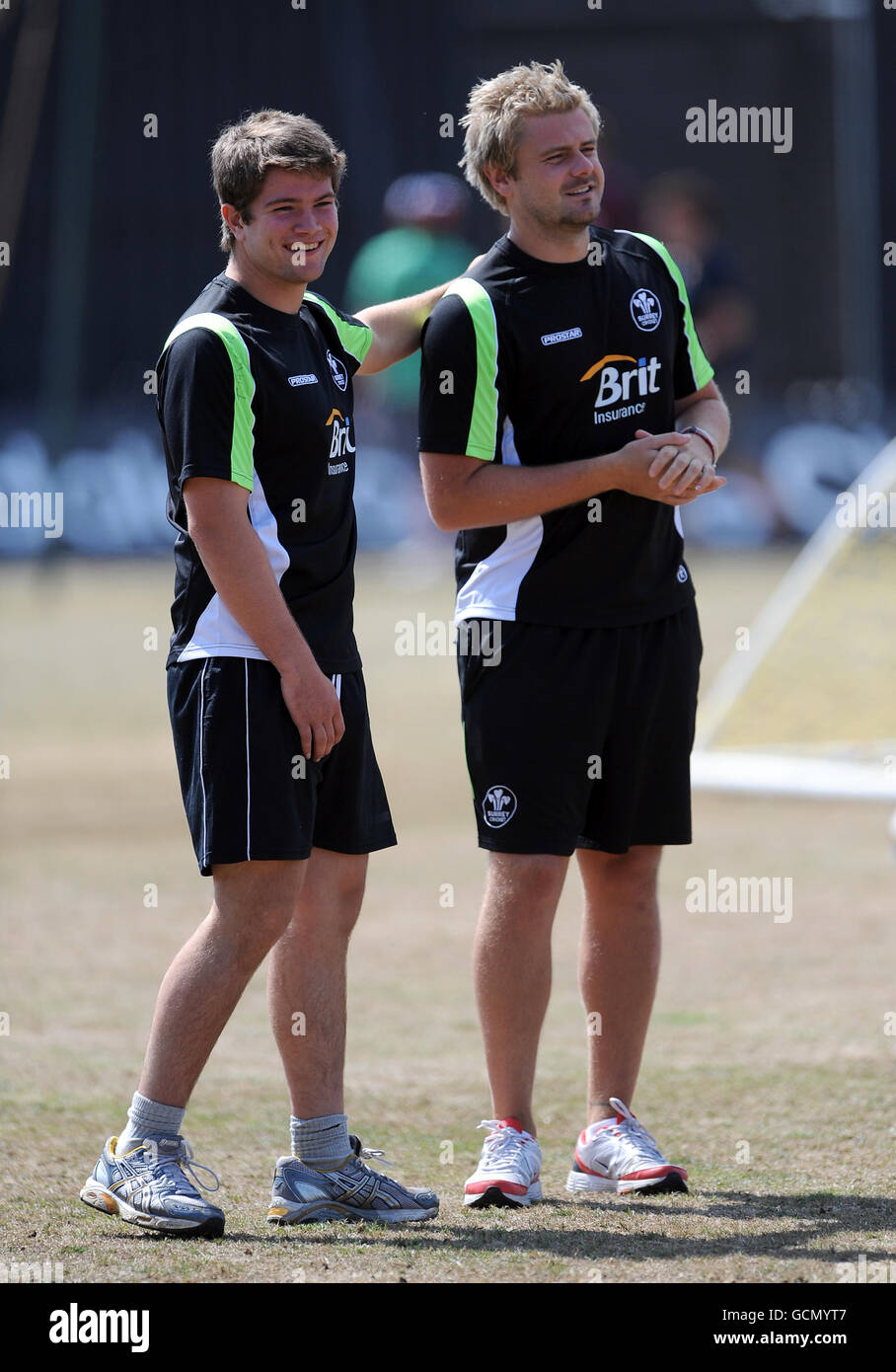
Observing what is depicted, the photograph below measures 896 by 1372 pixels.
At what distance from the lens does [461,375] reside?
11.3 feet

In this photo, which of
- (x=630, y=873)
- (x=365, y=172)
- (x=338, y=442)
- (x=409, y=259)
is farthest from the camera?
(x=365, y=172)

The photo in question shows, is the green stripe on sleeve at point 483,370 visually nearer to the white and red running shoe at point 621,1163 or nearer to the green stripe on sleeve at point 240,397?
the green stripe on sleeve at point 240,397

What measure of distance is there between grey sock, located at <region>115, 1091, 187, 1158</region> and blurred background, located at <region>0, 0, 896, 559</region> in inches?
669

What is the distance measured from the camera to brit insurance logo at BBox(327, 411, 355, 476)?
3277 mm

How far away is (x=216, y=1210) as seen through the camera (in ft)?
10.4

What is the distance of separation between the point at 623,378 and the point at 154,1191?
1776 mm

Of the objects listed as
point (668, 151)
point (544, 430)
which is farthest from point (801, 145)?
point (544, 430)

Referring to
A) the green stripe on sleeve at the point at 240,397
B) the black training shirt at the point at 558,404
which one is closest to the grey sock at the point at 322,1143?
the black training shirt at the point at 558,404

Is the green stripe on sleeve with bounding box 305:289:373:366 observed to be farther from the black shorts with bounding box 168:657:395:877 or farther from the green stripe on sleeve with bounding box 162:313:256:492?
the black shorts with bounding box 168:657:395:877

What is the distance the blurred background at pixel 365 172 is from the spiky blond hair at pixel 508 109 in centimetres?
1642

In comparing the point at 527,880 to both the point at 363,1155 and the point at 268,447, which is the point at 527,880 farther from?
the point at 268,447

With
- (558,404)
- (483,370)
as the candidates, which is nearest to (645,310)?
(558,404)

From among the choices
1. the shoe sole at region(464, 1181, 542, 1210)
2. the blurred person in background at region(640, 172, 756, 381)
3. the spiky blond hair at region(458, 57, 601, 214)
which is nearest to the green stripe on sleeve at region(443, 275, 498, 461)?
the spiky blond hair at region(458, 57, 601, 214)

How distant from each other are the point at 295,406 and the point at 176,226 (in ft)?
64.5
